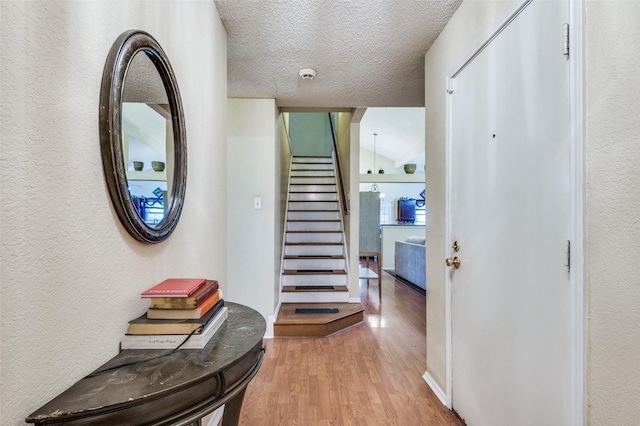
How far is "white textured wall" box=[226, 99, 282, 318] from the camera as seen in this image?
304cm

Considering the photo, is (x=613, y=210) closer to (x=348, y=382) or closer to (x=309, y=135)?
(x=348, y=382)

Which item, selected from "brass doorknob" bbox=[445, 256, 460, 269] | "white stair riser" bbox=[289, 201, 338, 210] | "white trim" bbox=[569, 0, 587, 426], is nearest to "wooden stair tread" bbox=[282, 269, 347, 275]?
"white stair riser" bbox=[289, 201, 338, 210]

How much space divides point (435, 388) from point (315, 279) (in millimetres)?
2037

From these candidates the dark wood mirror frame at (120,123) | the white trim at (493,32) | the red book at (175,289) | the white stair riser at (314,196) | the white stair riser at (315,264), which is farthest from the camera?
the white stair riser at (314,196)

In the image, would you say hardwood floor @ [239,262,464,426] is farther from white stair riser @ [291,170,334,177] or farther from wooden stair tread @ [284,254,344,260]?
white stair riser @ [291,170,334,177]

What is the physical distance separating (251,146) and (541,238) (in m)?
2.53

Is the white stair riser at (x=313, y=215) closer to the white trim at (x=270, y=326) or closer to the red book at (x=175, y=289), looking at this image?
the white trim at (x=270, y=326)

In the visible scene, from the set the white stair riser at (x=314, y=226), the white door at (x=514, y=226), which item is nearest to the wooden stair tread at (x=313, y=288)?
the white stair riser at (x=314, y=226)

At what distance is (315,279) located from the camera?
12.7 ft

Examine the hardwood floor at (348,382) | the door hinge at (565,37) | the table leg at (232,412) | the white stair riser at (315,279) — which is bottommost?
the hardwood floor at (348,382)

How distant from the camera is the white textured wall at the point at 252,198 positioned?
9.97 feet

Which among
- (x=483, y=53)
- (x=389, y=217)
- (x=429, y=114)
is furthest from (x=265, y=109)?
(x=389, y=217)

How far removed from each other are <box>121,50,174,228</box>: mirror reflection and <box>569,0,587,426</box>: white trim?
1380 mm

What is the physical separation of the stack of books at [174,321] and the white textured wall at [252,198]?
2.09 meters
